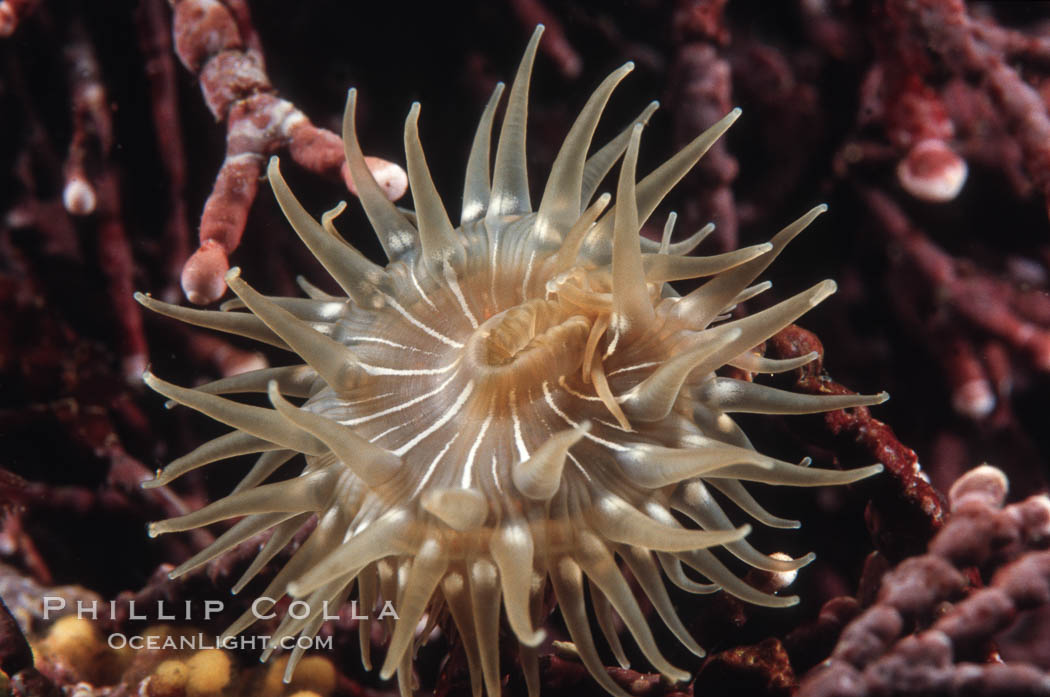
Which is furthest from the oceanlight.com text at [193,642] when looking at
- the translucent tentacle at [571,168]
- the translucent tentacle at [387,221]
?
the translucent tentacle at [571,168]

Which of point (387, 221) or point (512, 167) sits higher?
point (512, 167)

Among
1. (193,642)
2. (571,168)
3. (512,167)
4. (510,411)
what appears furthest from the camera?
(193,642)

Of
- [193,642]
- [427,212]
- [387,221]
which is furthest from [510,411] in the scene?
[193,642]

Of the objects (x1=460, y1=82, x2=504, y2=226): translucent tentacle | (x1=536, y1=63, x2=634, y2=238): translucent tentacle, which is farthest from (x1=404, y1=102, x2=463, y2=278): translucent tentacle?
(x1=536, y1=63, x2=634, y2=238): translucent tentacle

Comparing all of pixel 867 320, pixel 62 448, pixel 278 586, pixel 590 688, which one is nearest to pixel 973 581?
pixel 867 320

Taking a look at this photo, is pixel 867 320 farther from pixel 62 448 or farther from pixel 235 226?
pixel 62 448

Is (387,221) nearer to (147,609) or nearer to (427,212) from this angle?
(427,212)

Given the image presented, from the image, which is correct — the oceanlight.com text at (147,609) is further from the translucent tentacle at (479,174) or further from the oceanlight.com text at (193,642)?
the translucent tentacle at (479,174)

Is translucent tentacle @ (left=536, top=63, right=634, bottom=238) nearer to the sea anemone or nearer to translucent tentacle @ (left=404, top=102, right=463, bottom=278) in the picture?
the sea anemone

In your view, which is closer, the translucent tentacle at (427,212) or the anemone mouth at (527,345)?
the anemone mouth at (527,345)
